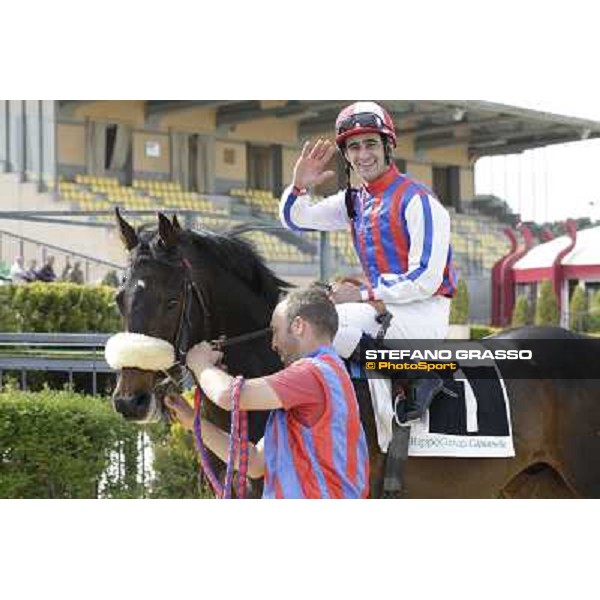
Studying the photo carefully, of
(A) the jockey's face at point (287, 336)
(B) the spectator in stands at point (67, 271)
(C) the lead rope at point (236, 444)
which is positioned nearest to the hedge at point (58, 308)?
(B) the spectator in stands at point (67, 271)

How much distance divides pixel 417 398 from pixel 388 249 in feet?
2.06

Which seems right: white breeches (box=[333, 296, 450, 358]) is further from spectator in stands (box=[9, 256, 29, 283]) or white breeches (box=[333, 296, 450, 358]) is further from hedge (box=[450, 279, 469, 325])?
spectator in stands (box=[9, 256, 29, 283])

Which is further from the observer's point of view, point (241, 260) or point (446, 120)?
point (446, 120)

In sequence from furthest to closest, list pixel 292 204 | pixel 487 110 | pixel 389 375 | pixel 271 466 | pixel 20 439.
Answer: pixel 20 439 < pixel 487 110 < pixel 292 204 < pixel 389 375 < pixel 271 466

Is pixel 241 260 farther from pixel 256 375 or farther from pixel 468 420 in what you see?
pixel 468 420

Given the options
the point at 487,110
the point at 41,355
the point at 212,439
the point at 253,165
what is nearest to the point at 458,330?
the point at 487,110

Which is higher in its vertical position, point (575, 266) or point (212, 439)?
point (575, 266)

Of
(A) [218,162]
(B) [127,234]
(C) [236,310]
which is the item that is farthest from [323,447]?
(A) [218,162]

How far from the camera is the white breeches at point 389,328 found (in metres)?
4.51

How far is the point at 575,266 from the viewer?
5.58 meters

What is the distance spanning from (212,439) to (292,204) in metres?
1.28

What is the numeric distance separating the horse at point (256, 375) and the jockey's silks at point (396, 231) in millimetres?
407

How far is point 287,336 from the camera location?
12.6ft

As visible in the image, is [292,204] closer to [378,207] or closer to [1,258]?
[378,207]
